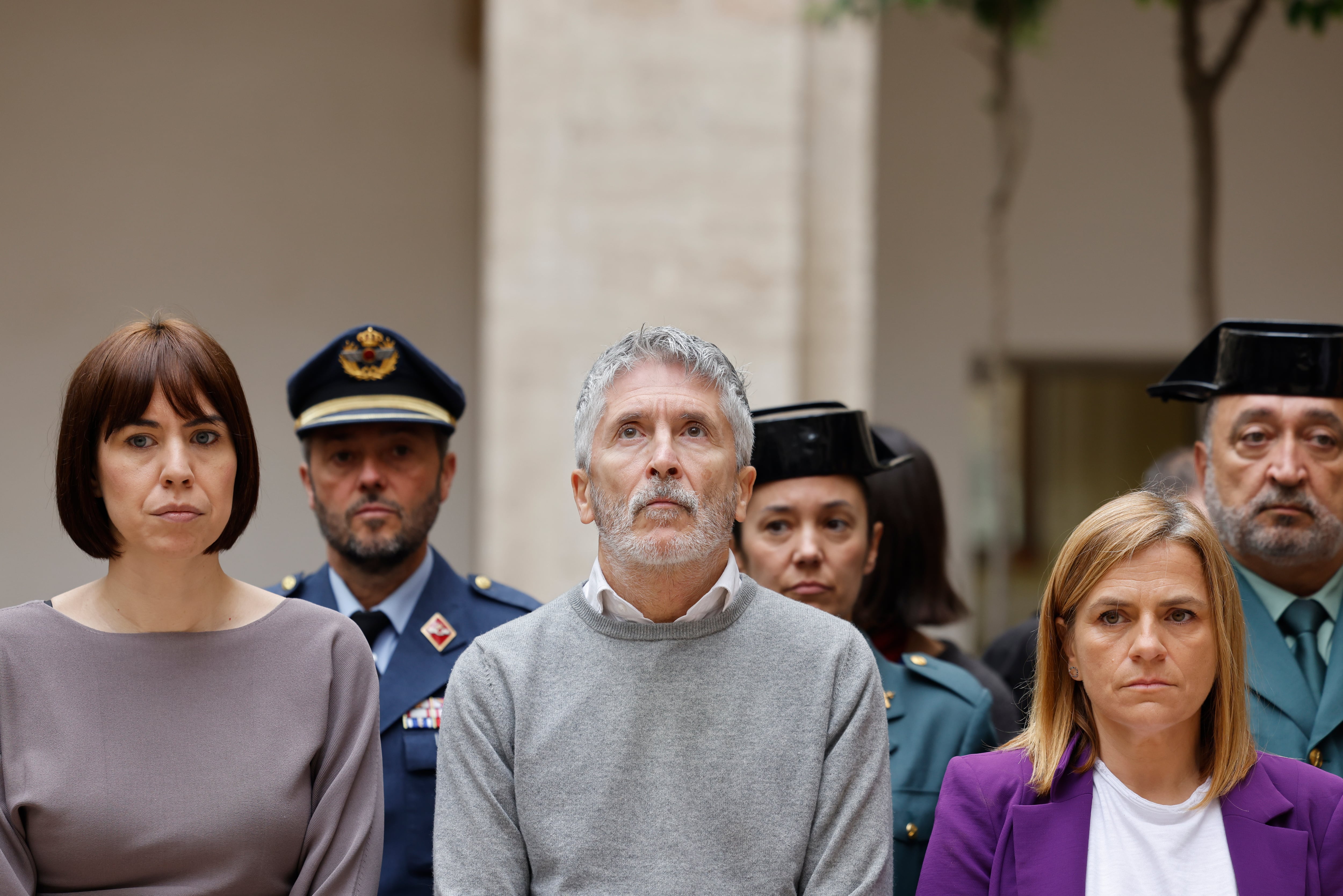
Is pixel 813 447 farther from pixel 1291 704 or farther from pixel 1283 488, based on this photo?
pixel 1291 704

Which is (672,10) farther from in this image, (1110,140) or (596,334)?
(1110,140)

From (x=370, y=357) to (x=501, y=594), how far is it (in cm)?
75

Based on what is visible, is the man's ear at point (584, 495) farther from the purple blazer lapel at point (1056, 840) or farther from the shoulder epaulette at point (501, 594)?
the purple blazer lapel at point (1056, 840)

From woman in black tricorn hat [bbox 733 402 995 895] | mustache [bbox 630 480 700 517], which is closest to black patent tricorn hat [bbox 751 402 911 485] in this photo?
woman in black tricorn hat [bbox 733 402 995 895]

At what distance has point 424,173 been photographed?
753 cm

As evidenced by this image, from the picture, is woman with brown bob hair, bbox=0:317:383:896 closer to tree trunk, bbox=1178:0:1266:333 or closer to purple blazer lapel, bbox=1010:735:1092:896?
purple blazer lapel, bbox=1010:735:1092:896

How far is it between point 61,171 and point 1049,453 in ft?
21.0

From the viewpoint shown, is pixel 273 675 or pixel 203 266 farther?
pixel 203 266

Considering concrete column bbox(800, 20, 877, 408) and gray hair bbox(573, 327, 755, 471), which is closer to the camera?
gray hair bbox(573, 327, 755, 471)

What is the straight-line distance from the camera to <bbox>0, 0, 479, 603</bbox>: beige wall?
704 centimetres

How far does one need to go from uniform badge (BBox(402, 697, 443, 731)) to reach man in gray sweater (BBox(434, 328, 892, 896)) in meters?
0.63

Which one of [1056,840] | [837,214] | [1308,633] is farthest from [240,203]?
[1056,840]

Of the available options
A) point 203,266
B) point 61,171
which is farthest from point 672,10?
point 61,171

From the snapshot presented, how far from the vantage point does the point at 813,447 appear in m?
3.45
